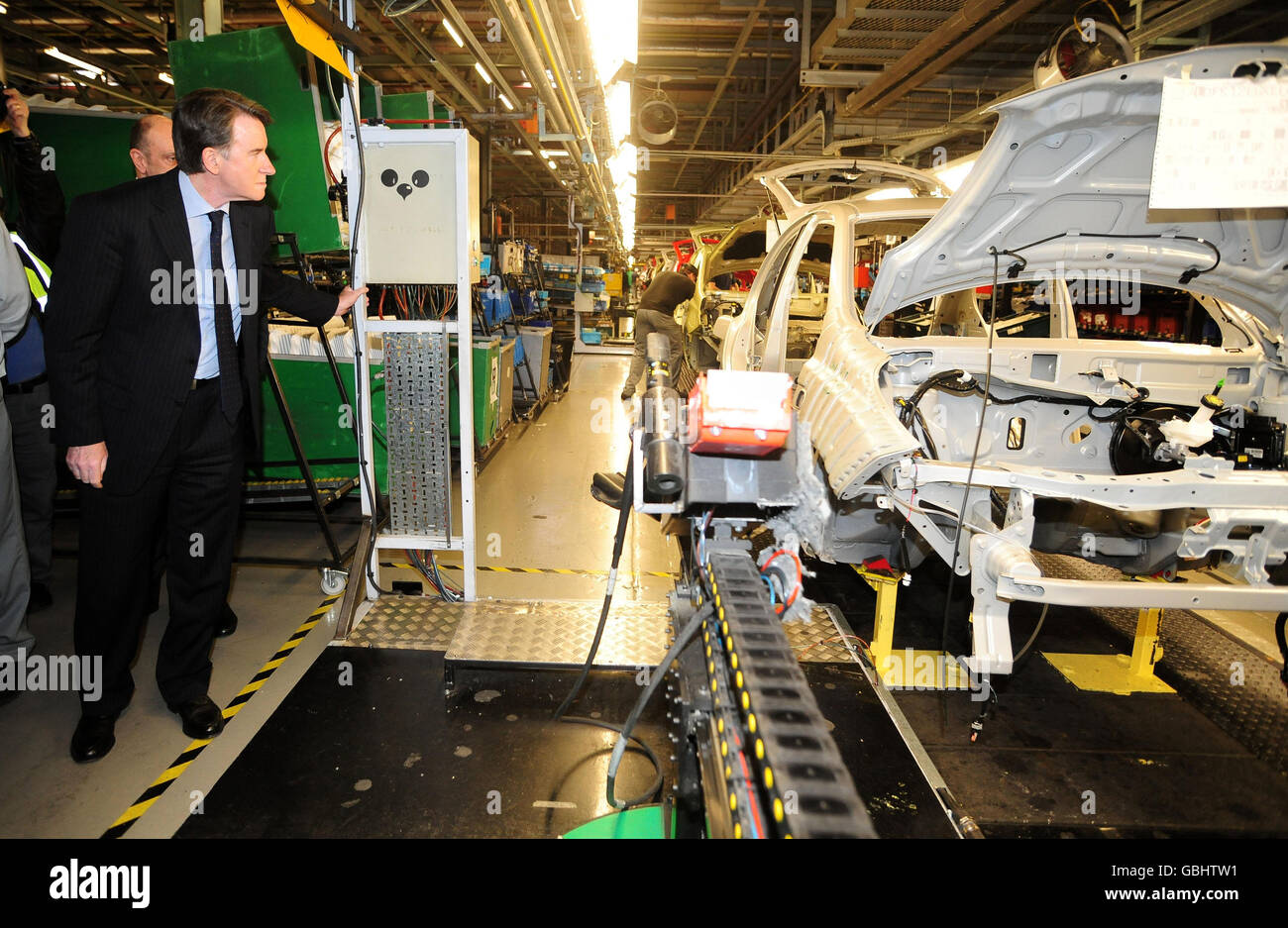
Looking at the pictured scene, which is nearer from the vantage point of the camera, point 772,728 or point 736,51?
point 772,728

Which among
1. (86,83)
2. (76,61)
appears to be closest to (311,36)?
(76,61)

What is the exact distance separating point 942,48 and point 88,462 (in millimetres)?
5818

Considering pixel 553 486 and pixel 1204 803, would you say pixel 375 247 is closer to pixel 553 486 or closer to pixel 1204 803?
pixel 553 486

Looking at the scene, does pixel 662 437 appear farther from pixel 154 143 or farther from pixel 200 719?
pixel 154 143

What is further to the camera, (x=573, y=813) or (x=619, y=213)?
(x=619, y=213)

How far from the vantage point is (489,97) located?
855 centimetres

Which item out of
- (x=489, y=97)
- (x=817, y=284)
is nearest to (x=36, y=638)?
(x=817, y=284)

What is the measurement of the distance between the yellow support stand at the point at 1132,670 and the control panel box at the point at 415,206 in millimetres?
3346

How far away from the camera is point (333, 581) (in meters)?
3.49

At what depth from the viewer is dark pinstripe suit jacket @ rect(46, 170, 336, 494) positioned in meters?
2.04

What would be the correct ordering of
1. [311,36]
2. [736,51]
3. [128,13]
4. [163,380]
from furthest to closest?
[736,51]
[128,13]
[311,36]
[163,380]

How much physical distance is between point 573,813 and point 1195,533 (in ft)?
7.42

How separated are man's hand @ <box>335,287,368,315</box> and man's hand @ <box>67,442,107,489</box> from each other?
39.4 inches

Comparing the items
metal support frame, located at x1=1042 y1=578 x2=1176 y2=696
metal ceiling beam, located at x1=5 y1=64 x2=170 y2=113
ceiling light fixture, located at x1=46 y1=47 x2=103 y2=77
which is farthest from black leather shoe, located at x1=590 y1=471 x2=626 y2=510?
ceiling light fixture, located at x1=46 y1=47 x2=103 y2=77
